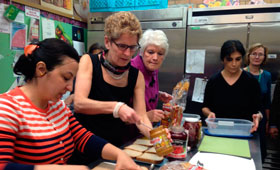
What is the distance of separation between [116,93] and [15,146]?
0.66 meters

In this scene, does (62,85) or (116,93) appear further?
(116,93)

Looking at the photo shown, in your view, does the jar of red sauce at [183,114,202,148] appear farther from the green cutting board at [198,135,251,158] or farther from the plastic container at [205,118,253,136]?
the plastic container at [205,118,253,136]

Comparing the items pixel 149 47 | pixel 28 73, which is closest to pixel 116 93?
pixel 149 47

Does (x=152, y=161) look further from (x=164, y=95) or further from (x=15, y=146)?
(x=164, y=95)

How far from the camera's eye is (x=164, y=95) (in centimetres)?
172

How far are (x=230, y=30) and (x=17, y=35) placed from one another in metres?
2.37

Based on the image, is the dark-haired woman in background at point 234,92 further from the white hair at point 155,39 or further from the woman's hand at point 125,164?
the woman's hand at point 125,164

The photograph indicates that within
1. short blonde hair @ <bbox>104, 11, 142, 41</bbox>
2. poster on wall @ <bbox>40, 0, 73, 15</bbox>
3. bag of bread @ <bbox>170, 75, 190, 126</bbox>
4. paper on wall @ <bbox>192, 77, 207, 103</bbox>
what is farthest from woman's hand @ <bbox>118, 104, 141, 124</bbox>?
paper on wall @ <bbox>192, 77, 207, 103</bbox>

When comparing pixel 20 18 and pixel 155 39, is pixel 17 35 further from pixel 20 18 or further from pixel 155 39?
pixel 155 39

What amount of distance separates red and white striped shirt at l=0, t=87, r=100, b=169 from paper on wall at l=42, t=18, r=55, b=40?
1.44 metres

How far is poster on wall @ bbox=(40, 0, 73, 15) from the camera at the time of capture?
2.17m

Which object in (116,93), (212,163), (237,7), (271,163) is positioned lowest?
(271,163)

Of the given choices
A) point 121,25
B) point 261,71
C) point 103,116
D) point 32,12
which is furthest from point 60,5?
point 261,71

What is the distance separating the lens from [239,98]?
6.18ft
